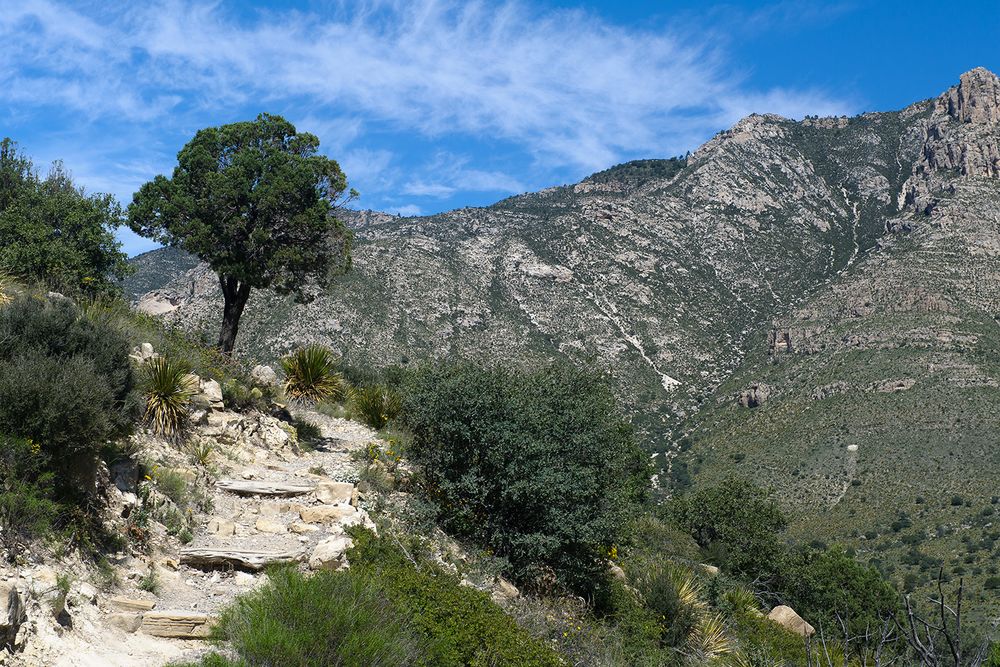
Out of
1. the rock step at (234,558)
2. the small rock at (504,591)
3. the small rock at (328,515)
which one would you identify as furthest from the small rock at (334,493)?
the small rock at (504,591)

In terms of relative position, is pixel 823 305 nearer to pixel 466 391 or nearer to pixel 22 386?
pixel 466 391

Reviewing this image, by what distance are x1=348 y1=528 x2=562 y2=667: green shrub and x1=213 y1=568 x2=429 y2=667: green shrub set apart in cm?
25

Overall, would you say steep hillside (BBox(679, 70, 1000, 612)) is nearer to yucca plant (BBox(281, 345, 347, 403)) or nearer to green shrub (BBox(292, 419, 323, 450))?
yucca plant (BBox(281, 345, 347, 403))

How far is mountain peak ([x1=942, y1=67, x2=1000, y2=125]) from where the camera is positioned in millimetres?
118625

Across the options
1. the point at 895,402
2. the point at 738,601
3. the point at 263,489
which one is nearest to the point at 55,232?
the point at 263,489

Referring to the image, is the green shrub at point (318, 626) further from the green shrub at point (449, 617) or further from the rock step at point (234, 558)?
the rock step at point (234, 558)

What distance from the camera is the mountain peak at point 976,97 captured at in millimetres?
118625

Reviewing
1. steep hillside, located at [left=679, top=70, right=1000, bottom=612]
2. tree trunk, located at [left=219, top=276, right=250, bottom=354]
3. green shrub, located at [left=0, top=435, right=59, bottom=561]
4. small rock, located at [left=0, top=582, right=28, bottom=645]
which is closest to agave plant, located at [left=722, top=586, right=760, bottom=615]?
green shrub, located at [left=0, top=435, right=59, bottom=561]

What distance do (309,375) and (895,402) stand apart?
Result: 57.7 m

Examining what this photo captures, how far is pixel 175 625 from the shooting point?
253 inches

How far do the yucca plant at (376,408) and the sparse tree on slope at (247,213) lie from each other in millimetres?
3538

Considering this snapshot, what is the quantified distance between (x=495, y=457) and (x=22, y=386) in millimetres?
5990

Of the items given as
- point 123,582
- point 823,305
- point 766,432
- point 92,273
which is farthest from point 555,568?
point 823,305

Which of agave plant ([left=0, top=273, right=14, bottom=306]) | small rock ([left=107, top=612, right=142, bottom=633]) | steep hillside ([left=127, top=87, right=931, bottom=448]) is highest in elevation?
steep hillside ([left=127, top=87, right=931, bottom=448])
